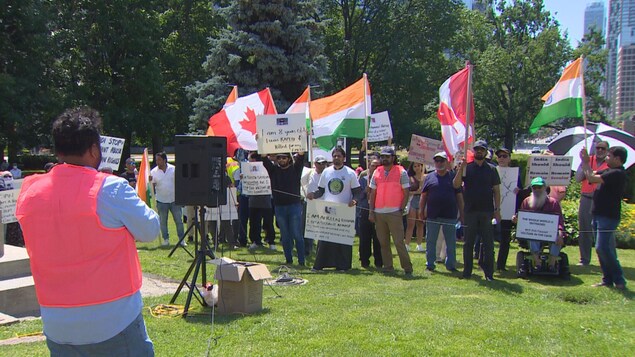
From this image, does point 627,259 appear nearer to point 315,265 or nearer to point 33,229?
point 315,265

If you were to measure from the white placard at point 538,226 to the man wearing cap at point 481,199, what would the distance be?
0.64 metres

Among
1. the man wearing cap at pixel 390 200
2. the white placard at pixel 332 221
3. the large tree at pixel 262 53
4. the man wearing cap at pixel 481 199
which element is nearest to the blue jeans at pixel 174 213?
the white placard at pixel 332 221

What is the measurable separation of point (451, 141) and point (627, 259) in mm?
4963

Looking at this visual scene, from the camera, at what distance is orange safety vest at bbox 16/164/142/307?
9.75ft

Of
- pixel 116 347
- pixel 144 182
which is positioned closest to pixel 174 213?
pixel 144 182

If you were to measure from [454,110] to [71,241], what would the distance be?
7.82 m

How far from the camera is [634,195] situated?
20125mm

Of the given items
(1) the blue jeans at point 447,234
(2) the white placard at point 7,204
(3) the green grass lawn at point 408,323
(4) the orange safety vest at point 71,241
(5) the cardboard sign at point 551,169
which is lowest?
(3) the green grass lawn at point 408,323

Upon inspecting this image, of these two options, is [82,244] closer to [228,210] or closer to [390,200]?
[390,200]

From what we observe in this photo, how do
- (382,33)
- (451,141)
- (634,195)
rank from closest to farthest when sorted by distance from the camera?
(451,141) → (634,195) → (382,33)

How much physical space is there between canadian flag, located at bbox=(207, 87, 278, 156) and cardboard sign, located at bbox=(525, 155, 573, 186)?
5332mm

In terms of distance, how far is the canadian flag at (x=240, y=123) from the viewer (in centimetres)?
→ 1213

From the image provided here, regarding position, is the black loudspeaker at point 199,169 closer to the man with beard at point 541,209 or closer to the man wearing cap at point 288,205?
the man wearing cap at point 288,205

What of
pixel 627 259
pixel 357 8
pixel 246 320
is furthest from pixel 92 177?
pixel 357 8
